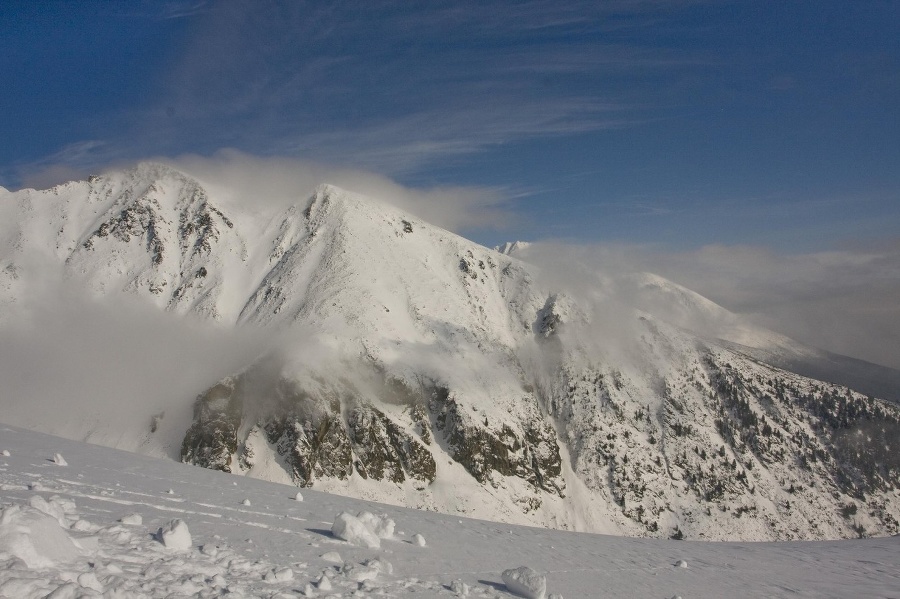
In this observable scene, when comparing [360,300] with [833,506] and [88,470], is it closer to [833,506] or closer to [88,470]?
[88,470]

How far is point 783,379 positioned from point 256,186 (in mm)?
150816

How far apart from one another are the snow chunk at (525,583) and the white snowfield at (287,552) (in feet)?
0.07

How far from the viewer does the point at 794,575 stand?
32.9 feet

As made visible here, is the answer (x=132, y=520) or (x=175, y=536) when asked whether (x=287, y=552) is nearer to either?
(x=175, y=536)

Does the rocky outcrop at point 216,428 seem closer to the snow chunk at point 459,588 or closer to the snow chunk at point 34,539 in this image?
the snow chunk at point 34,539

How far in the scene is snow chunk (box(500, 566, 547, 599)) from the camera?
21.5 ft

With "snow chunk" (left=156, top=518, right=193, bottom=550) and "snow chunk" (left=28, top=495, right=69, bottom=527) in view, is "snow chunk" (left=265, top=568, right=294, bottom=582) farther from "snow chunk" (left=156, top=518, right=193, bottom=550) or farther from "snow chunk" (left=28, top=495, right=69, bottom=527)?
"snow chunk" (left=28, top=495, right=69, bottom=527)

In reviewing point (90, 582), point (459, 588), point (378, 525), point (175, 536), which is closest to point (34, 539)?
point (90, 582)

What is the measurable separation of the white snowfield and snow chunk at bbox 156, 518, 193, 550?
0.02 metres

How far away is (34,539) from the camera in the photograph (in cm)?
488

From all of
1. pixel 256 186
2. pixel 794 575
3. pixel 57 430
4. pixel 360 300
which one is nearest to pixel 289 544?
pixel 794 575

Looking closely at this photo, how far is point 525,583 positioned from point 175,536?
4.75 meters

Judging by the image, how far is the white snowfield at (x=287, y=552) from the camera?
511 centimetres

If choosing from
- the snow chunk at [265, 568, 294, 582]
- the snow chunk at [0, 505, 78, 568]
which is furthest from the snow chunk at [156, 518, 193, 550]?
the snow chunk at [265, 568, 294, 582]
